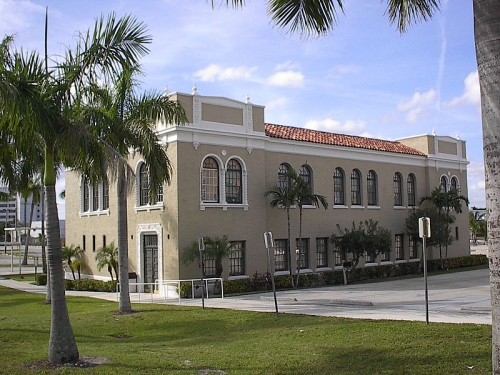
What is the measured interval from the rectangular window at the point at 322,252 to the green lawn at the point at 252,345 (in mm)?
13756


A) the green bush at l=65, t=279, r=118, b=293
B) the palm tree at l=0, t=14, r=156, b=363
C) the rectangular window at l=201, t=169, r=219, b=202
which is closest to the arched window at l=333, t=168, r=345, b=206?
the rectangular window at l=201, t=169, r=219, b=202

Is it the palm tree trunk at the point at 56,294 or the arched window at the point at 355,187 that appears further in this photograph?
the arched window at the point at 355,187

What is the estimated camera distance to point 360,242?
29109mm

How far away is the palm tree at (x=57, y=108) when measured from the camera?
10.0m

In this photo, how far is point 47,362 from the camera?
10.1m

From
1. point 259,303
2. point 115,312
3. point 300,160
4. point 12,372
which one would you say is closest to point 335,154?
point 300,160

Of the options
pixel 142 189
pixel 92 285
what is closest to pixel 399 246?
pixel 142 189

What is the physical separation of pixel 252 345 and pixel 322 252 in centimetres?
1898

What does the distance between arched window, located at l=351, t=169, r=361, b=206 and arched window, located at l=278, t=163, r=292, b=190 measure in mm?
5003

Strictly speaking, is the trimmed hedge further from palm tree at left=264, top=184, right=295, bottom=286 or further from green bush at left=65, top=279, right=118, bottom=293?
green bush at left=65, top=279, right=118, bottom=293

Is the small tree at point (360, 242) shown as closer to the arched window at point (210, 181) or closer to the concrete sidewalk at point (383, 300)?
the concrete sidewalk at point (383, 300)

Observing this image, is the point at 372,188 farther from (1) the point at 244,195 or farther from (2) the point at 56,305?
(2) the point at 56,305

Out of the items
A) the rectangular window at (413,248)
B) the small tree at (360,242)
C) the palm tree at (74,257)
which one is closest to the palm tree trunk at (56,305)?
the small tree at (360,242)

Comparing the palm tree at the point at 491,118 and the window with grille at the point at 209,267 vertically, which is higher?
the palm tree at the point at 491,118
